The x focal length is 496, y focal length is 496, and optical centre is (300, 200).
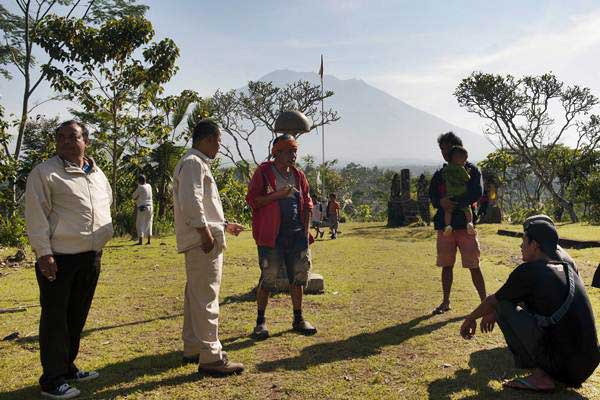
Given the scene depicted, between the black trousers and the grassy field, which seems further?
the grassy field

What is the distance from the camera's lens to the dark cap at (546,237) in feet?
11.1

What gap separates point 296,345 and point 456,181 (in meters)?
2.62

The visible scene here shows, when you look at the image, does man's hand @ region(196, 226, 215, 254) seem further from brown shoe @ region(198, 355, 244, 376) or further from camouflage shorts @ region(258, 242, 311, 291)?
camouflage shorts @ region(258, 242, 311, 291)

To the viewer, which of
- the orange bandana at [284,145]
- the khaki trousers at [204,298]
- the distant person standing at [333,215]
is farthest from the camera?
the distant person standing at [333,215]

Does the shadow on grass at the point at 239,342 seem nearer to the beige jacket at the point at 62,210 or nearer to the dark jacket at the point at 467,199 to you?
the beige jacket at the point at 62,210

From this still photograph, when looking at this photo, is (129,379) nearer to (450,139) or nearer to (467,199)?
(467,199)

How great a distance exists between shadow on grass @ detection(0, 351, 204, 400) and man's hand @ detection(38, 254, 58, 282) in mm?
939

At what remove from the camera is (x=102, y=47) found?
1397 centimetres

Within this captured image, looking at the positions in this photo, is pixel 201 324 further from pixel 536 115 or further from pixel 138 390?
pixel 536 115

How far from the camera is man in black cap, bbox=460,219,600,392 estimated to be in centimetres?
322

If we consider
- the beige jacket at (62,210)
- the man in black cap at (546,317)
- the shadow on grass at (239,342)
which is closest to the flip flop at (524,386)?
the man in black cap at (546,317)

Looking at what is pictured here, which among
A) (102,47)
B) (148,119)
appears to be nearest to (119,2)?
(102,47)

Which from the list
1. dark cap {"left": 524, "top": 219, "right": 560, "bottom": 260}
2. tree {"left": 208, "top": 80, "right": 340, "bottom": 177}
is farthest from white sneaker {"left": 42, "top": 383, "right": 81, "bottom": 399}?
tree {"left": 208, "top": 80, "right": 340, "bottom": 177}

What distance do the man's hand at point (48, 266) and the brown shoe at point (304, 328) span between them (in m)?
2.49
